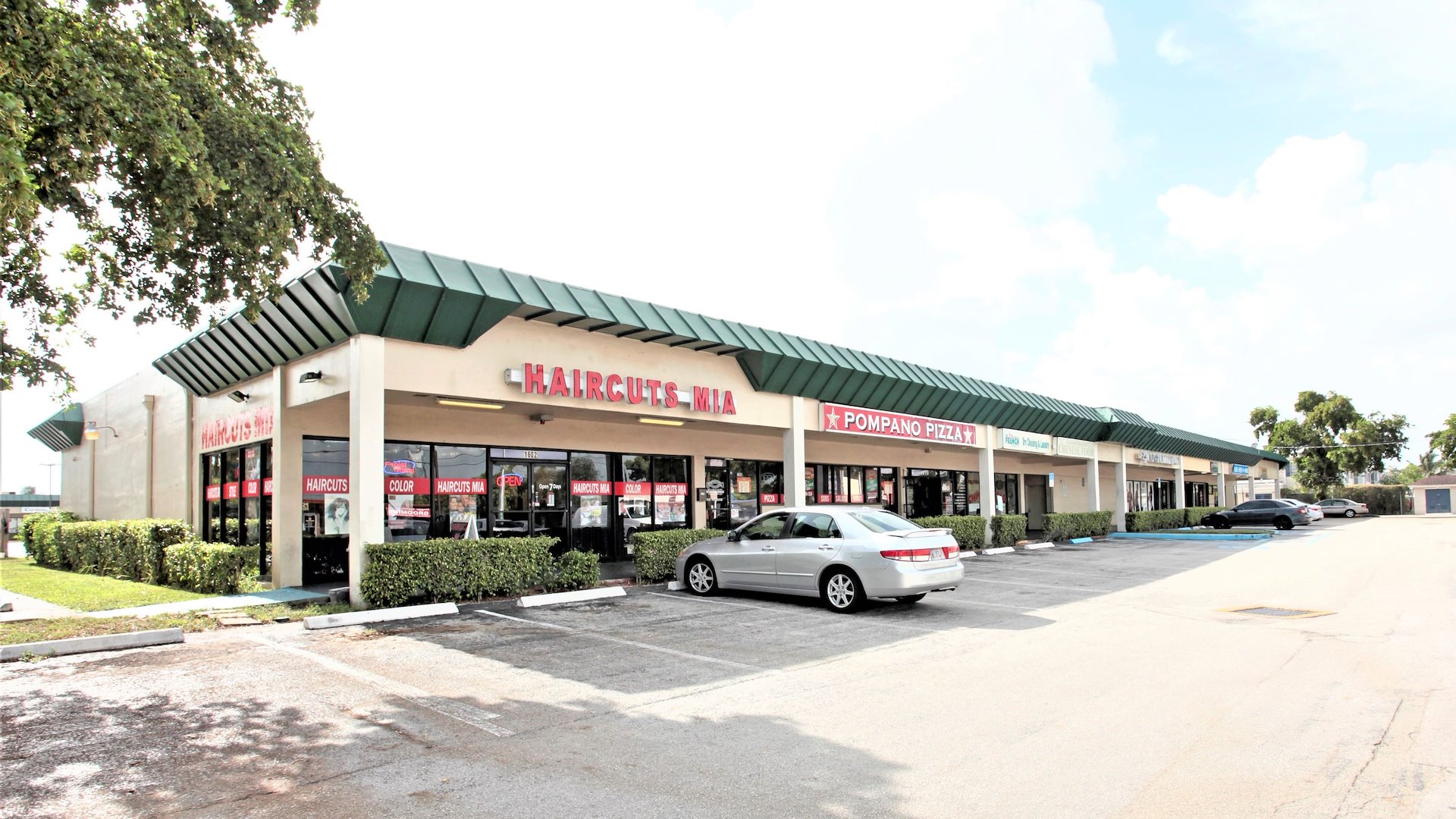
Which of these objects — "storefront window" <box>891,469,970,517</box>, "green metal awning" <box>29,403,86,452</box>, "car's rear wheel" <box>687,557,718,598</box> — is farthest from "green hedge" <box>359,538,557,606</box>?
"green metal awning" <box>29,403,86,452</box>

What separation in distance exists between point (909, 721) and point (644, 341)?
10.9 metres

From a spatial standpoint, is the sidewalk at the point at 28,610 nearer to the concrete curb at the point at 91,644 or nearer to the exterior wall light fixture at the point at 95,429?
the concrete curb at the point at 91,644

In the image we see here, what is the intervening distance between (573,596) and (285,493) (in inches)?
222

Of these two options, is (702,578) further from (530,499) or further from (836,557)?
(530,499)

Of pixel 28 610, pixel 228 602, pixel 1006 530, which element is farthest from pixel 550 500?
pixel 1006 530

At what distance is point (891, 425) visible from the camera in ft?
73.7

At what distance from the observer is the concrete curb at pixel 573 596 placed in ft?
40.8

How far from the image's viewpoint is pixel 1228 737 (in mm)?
5777

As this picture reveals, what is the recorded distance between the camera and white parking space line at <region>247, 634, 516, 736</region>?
6234 millimetres

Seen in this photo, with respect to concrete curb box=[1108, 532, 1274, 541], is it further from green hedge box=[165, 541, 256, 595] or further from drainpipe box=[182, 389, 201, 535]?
drainpipe box=[182, 389, 201, 535]

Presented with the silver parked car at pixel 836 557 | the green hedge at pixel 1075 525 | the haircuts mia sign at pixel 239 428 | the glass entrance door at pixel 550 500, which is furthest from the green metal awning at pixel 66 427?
the green hedge at pixel 1075 525

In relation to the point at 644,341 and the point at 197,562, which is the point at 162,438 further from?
the point at 644,341

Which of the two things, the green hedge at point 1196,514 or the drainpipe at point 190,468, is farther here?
the green hedge at point 1196,514

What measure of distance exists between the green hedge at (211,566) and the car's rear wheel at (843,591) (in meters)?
9.59
